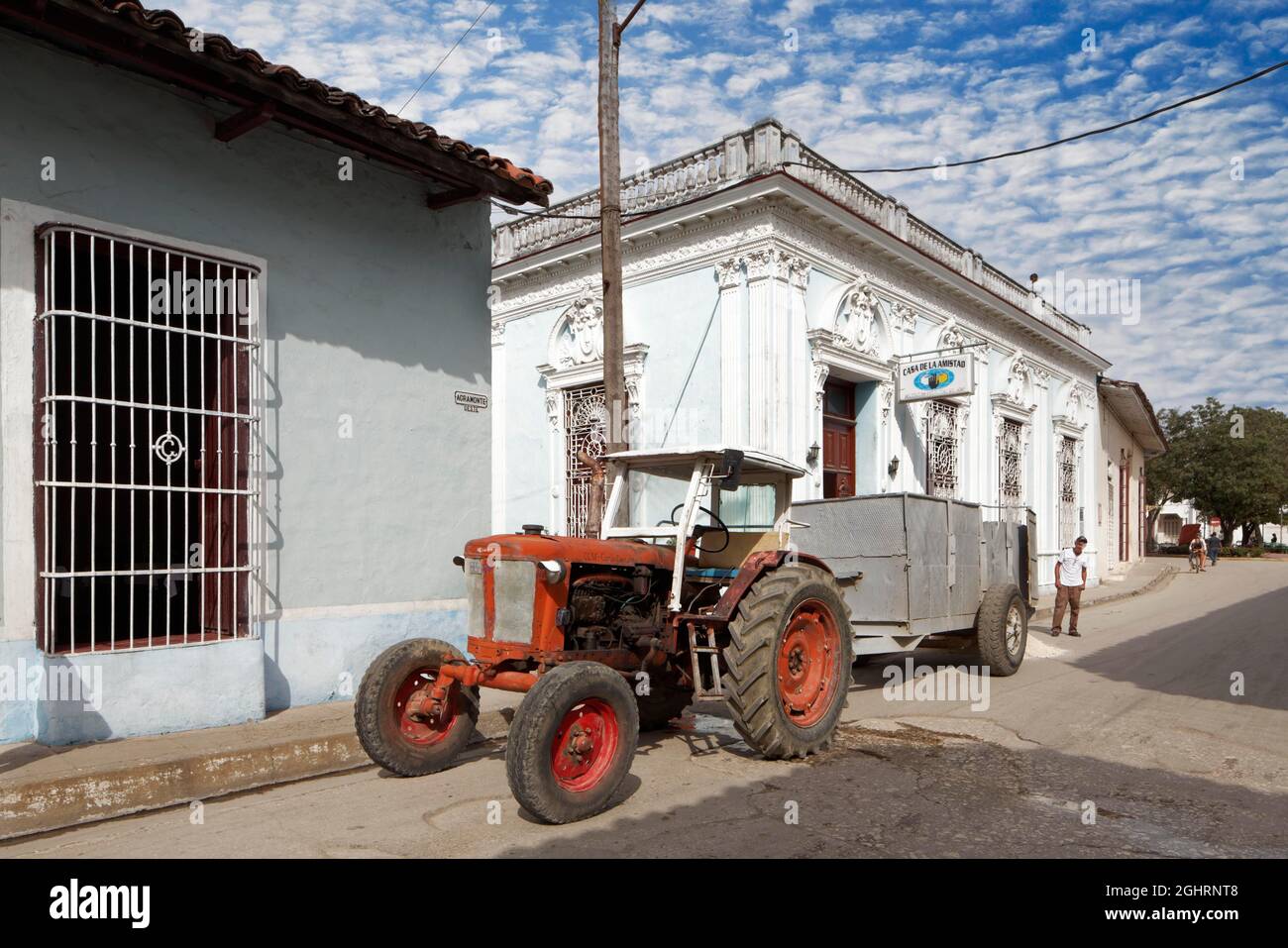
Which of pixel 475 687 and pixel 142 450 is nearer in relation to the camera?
pixel 475 687

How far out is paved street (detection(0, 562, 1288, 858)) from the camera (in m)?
4.63

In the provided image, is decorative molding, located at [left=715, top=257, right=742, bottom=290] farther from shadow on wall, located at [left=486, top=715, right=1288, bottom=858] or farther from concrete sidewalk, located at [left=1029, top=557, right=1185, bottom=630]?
shadow on wall, located at [left=486, top=715, right=1288, bottom=858]

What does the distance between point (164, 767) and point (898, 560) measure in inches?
240

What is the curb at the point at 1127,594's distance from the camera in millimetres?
18234

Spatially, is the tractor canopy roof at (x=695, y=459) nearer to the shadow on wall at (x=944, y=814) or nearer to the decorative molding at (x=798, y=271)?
the shadow on wall at (x=944, y=814)

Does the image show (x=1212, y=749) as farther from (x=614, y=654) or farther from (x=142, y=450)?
(x=142, y=450)

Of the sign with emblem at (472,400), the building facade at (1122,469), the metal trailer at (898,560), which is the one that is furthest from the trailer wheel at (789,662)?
the building facade at (1122,469)

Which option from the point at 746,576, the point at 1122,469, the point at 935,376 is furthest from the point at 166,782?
the point at 1122,469

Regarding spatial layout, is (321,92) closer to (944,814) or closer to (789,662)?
(789,662)

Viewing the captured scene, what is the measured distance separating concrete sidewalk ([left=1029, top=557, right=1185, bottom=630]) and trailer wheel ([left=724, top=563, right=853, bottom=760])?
994 cm

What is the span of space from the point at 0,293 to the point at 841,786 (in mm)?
6143

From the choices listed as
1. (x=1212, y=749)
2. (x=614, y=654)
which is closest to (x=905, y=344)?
(x=1212, y=749)

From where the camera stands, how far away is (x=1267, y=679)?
980 cm

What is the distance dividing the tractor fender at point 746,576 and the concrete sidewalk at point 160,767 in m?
2.24
